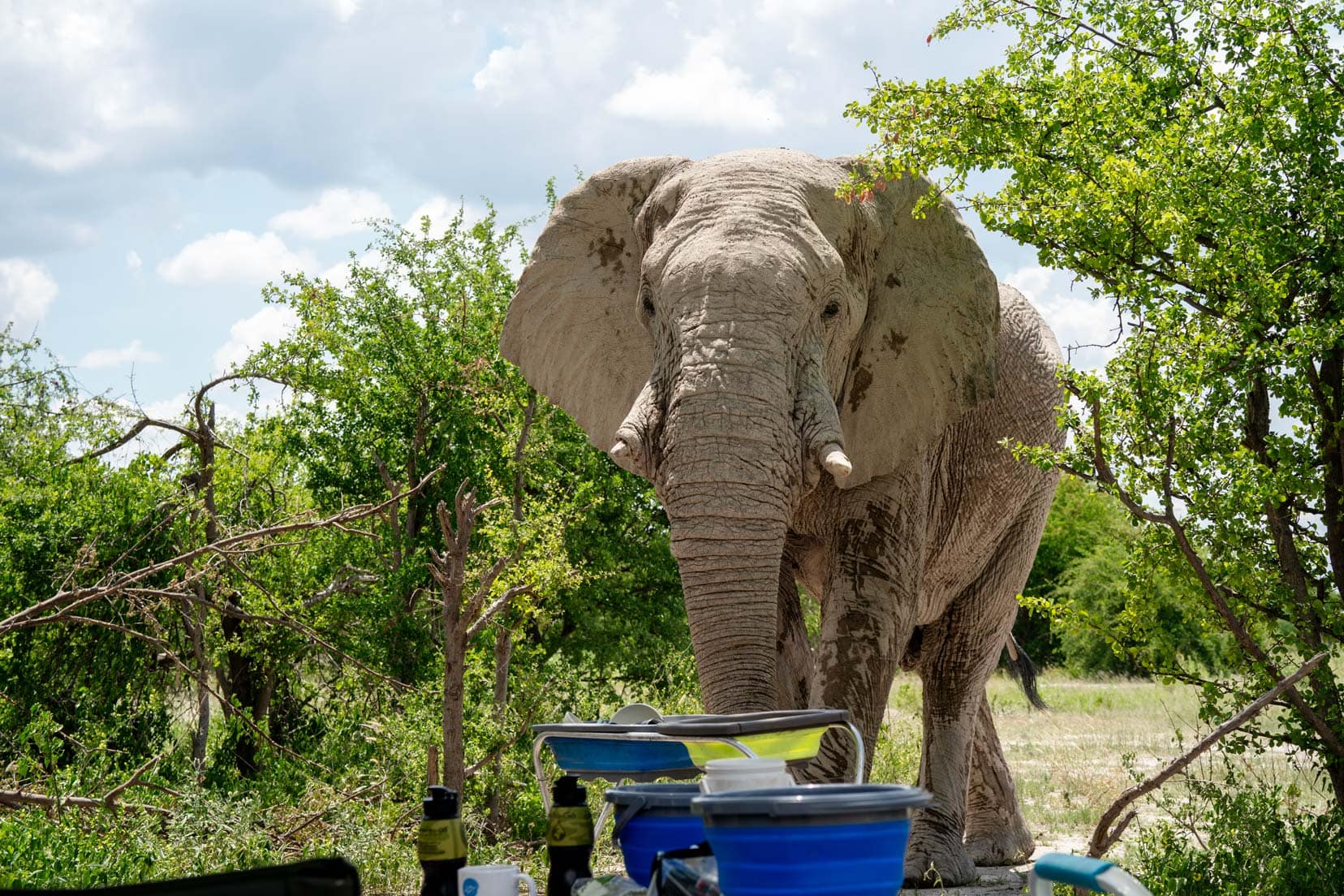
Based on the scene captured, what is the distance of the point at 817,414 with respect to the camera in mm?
5383

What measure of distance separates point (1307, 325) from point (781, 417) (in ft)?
7.27

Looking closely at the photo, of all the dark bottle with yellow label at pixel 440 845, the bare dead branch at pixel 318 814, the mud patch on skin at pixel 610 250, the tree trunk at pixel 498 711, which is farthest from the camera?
the tree trunk at pixel 498 711

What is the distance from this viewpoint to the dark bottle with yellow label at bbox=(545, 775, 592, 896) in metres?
2.55

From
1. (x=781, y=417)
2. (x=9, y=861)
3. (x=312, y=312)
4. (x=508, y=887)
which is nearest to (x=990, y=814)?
(x=781, y=417)

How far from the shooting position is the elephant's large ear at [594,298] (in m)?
6.82

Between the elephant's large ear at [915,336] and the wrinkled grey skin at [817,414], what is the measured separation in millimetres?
10


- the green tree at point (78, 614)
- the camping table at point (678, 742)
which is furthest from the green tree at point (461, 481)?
the camping table at point (678, 742)

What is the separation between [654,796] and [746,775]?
40cm

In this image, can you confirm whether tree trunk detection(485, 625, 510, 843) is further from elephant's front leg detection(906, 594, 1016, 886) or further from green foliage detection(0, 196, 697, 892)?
elephant's front leg detection(906, 594, 1016, 886)

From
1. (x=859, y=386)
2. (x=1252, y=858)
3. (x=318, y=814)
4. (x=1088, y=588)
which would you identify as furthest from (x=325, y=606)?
(x=1088, y=588)

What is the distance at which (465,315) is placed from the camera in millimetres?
12719

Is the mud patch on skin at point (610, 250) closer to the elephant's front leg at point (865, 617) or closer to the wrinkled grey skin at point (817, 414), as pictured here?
the wrinkled grey skin at point (817, 414)

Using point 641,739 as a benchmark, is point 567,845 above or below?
below

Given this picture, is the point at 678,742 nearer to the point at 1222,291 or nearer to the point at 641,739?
the point at 641,739
